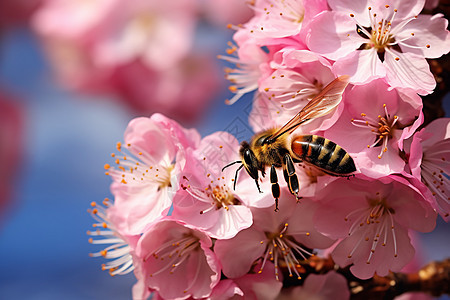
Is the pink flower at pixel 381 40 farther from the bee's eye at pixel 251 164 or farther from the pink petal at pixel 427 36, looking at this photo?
the bee's eye at pixel 251 164

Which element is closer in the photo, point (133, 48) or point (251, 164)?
point (251, 164)

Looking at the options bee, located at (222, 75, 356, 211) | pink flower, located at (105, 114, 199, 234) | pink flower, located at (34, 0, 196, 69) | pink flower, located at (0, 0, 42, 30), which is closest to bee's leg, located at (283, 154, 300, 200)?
bee, located at (222, 75, 356, 211)

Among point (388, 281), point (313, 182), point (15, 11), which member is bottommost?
point (388, 281)

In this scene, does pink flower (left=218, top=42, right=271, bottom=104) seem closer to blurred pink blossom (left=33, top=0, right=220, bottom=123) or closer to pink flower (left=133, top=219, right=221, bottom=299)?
pink flower (left=133, top=219, right=221, bottom=299)

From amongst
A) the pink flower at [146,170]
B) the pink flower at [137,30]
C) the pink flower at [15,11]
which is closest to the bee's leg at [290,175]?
the pink flower at [146,170]

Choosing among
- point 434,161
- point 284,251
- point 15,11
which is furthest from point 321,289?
point 15,11

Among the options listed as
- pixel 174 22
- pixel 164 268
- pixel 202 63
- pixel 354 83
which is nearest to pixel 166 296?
pixel 164 268

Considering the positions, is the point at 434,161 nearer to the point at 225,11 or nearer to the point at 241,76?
the point at 241,76
